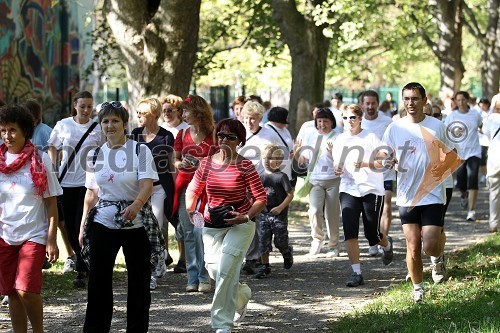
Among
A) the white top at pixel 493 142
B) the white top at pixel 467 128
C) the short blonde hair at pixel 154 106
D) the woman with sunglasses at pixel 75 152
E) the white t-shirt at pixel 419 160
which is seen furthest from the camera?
the white top at pixel 467 128

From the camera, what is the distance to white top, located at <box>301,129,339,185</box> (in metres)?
14.3

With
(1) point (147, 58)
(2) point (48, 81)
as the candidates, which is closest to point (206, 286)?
(1) point (147, 58)

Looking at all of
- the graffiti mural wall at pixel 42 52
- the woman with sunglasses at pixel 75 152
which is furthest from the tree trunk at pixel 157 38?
the graffiti mural wall at pixel 42 52

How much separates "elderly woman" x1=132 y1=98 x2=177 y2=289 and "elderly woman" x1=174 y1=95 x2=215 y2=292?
0.18m

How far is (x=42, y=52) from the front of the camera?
91.7ft

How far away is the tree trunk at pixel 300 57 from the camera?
25.3 meters

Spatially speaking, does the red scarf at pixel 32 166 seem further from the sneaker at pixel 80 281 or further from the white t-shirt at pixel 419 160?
the sneaker at pixel 80 281

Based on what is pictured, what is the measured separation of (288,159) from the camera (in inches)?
513

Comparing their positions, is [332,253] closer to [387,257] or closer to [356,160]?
[387,257]

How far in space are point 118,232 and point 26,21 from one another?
18818 mm

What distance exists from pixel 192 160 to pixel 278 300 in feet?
5.76

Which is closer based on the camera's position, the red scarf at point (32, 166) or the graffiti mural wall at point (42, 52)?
the red scarf at point (32, 166)

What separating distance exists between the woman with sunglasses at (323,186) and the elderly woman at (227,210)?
17.1ft

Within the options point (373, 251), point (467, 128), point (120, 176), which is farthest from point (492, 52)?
point (120, 176)
